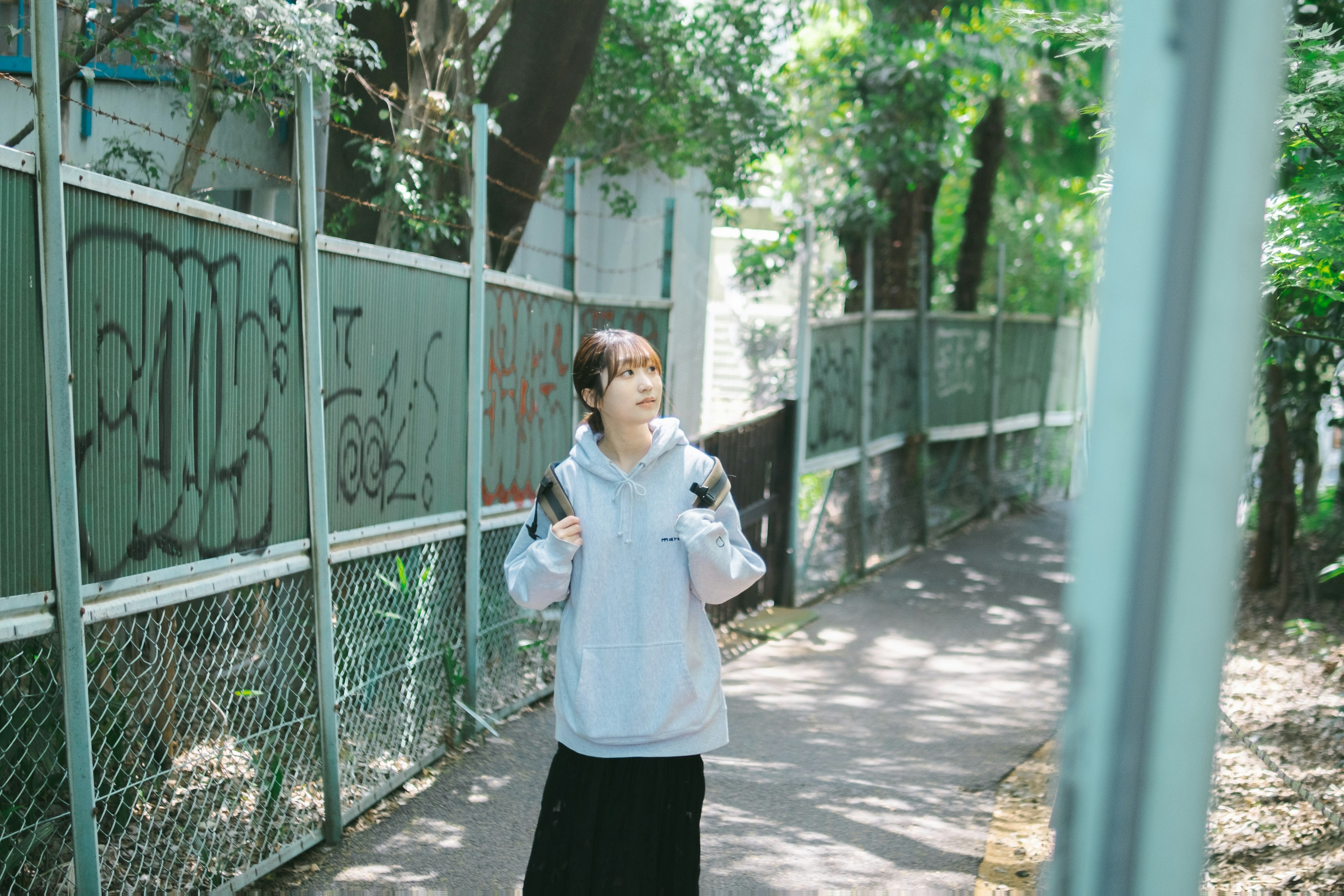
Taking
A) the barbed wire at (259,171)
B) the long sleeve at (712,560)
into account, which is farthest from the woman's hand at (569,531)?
the barbed wire at (259,171)

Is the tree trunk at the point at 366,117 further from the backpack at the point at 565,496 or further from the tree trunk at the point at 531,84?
the backpack at the point at 565,496

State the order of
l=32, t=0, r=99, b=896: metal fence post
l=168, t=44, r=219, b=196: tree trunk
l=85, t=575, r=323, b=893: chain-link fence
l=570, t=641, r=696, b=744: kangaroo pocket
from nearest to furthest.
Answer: l=32, t=0, r=99, b=896: metal fence post < l=570, t=641, r=696, b=744: kangaroo pocket < l=85, t=575, r=323, b=893: chain-link fence < l=168, t=44, r=219, b=196: tree trunk

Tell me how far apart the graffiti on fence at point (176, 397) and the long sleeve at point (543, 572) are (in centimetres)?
102

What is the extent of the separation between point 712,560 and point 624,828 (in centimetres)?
71

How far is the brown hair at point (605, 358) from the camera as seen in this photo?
302 centimetres

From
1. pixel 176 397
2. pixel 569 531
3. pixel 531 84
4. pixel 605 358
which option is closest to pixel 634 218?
pixel 531 84

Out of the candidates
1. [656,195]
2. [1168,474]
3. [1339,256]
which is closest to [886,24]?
[656,195]

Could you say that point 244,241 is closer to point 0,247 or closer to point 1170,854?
point 0,247

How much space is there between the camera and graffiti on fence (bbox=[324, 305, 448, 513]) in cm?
427

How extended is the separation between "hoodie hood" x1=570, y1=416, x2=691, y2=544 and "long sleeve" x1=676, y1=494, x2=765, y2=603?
0.13 metres

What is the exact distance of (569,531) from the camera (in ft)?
9.57

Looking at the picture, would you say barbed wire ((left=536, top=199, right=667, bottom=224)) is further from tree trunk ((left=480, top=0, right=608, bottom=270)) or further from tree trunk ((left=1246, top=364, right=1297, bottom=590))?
tree trunk ((left=1246, top=364, right=1297, bottom=590))

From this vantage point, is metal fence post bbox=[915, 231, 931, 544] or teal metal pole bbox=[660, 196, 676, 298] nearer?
teal metal pole bbox=[660, 196, 676, 298]

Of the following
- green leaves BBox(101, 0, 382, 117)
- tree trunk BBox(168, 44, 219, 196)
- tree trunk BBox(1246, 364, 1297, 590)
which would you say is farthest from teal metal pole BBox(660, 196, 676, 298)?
tree trunk BBox(1246, 364, 1297, 590)
